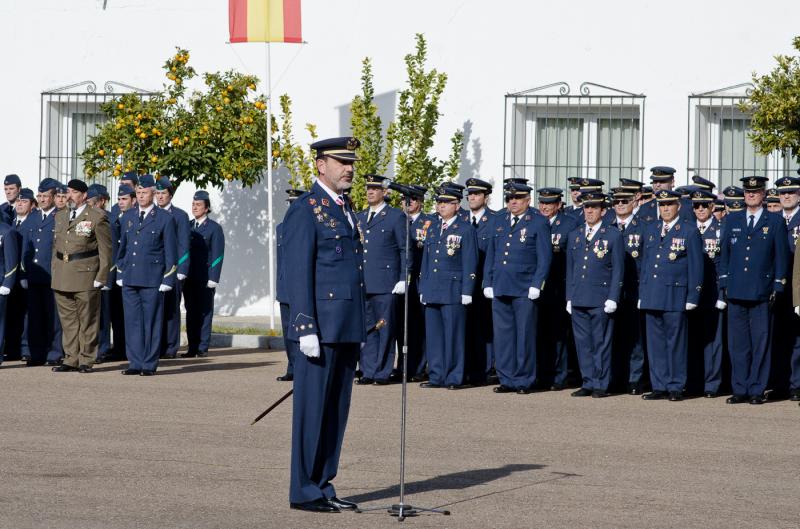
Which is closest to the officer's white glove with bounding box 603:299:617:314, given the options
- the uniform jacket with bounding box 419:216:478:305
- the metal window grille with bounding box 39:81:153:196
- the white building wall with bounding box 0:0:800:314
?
the uniform jacket with bounding box 419:216:478:305

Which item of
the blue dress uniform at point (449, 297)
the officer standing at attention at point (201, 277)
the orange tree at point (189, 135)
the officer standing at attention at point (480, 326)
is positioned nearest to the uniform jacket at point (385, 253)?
the blue dress uniform at point (449, 297)

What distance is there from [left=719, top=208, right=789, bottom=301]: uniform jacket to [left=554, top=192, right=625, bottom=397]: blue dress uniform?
3.28 feet

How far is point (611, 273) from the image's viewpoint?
42.6ft

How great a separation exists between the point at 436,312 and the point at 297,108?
725 cm

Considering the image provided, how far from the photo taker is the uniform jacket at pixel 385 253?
45.3 ft

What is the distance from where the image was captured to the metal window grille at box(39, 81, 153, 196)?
21.2 m

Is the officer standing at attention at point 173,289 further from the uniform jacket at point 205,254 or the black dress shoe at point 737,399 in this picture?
the black dress shoe at point 737,399

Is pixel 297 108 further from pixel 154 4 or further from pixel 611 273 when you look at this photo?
pixel 611 273

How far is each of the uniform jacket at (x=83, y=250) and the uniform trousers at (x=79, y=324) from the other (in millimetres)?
116

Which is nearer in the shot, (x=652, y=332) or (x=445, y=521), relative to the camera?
(x=445, y=521)

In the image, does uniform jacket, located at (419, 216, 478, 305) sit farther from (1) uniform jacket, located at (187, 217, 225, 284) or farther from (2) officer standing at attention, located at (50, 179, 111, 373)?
(1) uniform jacket, located at (187, 217, 225, 284)

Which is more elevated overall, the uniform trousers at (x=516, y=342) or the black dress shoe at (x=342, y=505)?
the uniform trousers at (x=516, y=342)

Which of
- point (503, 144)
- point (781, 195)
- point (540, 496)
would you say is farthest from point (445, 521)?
point (503, 144)

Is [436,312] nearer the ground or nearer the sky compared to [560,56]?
nearer the ground
